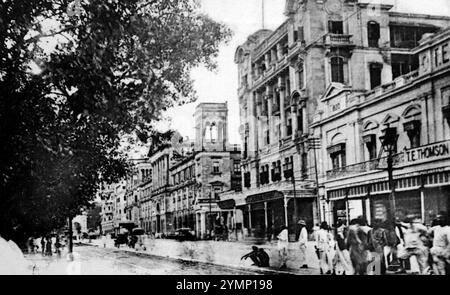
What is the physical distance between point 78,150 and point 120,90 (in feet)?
2.61

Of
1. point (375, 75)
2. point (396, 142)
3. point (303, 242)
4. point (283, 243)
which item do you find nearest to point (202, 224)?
point (283, 243)

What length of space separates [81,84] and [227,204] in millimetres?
2204

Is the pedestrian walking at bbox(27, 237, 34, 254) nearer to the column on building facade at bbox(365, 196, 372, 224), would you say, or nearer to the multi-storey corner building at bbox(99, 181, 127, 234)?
the multi-storey corner building at bbox(99, 181, 127, 234)

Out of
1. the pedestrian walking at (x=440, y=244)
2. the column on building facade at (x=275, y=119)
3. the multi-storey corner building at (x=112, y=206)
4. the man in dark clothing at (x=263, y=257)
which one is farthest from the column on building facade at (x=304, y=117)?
the multi-storey corner building at (x=112, y=206)

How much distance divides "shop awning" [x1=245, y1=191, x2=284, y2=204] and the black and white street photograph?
19 millimetres

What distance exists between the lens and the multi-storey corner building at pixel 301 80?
18.4ft

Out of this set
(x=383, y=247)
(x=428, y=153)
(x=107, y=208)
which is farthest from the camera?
(x=107, y=208)

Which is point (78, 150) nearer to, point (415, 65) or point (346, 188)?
point (346, 188)

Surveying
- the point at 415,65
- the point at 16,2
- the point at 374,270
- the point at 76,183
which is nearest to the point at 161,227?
the point at 76,183

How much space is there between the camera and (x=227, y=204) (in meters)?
6.24

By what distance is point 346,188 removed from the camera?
5.59 metres

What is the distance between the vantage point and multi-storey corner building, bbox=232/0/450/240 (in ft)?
18.4

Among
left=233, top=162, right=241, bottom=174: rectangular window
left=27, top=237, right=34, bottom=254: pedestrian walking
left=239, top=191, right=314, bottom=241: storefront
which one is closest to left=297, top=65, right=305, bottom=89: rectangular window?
left=233, top=162, right=241, bottom=174: rectangular window

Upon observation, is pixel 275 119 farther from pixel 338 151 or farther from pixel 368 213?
pixel 368 213
